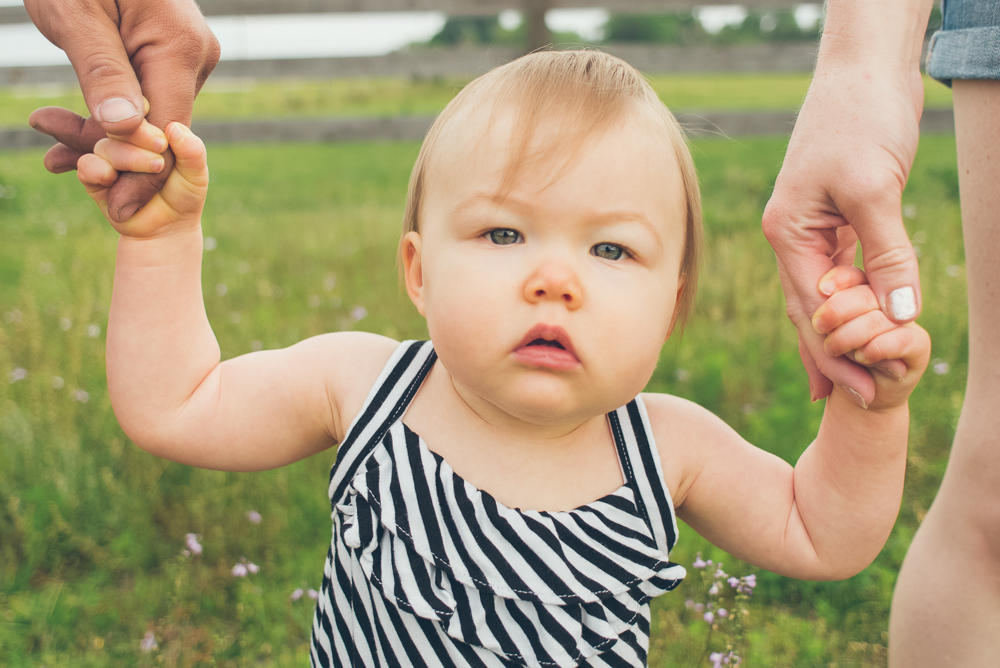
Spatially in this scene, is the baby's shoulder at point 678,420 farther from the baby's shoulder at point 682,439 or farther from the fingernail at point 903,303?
the fingernail at point 903,303

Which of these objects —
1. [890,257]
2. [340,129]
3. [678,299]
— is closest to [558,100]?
[678,299]

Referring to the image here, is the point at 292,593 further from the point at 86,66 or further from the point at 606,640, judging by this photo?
the point at 86,66

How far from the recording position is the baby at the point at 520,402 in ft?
4.10

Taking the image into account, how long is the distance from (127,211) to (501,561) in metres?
0.86

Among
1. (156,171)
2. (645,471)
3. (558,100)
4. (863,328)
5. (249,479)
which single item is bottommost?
(249,479)

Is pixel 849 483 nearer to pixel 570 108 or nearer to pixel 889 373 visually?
pixel 889 373

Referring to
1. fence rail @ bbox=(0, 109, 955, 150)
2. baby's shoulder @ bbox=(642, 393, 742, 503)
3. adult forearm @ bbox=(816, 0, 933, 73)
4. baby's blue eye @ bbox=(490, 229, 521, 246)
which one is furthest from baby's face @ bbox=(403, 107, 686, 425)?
fence rail @ bbox=(0, 109, 955, 150)

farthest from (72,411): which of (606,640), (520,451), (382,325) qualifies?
(606,640)

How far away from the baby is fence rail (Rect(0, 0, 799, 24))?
19.6 ft

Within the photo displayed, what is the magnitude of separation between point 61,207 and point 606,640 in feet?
24.1

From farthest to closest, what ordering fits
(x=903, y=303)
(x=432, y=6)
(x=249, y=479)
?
1. (x=432, y=6)
2. (x=249, y=479)
3. (x=903, y=303)

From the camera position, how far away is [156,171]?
1.30 meters

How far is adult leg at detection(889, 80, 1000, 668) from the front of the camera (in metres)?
1.51

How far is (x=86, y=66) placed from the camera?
1.23 metres
